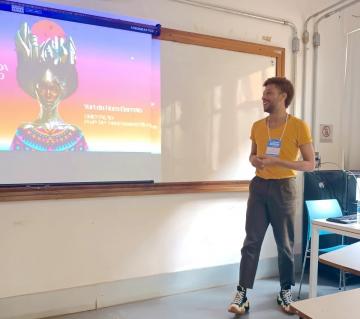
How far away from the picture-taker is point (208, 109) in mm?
2992

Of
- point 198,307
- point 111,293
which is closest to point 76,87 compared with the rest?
point 111,293

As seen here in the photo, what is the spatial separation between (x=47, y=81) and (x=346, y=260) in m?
2.13

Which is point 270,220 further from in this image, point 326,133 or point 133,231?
point 326,133

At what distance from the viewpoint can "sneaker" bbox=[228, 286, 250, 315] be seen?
8.18ft

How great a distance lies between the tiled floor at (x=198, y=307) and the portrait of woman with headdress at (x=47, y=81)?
1217 millimetres

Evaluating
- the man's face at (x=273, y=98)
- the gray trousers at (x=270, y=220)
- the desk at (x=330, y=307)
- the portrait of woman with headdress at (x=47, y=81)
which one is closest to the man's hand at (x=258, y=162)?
the gray trousers at (x=270, y=220)

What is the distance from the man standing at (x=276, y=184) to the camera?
2.46 metres

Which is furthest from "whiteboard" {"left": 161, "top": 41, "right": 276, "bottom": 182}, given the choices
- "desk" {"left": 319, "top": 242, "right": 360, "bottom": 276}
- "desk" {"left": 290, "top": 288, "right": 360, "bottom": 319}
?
"desk" {"left": 290, "top": 288, "right": 360, "bottom": 319}

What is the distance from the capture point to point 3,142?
231cm

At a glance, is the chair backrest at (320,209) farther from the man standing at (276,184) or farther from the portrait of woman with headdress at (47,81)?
the portrait of woman with headdress at (47,81)

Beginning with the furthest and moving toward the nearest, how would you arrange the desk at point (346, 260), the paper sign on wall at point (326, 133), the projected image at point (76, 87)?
the paper sign on wall at point (326, 133) < the projected image at point (76, 87) < the desk at point (346, 260)

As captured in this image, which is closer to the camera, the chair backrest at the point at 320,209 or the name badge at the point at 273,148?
the name badge at the point at 273,148

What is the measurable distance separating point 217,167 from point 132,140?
818 millimetres

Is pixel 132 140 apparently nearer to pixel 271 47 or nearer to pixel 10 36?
pixel 10 36
